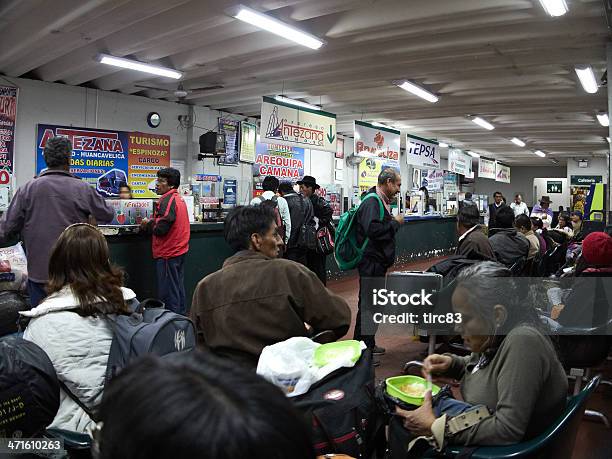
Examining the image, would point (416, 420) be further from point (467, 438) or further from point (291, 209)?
point (291, 209)

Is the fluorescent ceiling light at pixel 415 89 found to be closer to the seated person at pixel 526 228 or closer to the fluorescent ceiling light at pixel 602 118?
the seated person at pixel 526 228

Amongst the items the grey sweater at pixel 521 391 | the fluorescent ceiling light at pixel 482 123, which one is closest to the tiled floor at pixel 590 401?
the grey sweater at pixel 521 391

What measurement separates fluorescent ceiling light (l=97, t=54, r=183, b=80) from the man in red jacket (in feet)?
8.00

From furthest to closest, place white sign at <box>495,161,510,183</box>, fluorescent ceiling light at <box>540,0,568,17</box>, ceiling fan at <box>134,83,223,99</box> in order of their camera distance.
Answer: white sign at <box>495,161,510,183</box>, ceiling fan at <box>134,83,223,99</box>, fluorescent ceiling light at <box>540,0,568,17</box>

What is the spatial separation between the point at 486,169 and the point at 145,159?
12783 mm

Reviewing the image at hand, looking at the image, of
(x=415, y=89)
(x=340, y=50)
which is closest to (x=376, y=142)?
(x=415, y=89)

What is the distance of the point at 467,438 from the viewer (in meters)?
1.74

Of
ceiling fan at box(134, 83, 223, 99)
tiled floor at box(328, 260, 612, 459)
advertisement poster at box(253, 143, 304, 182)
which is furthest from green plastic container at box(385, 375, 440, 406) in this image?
advertisement poster at box(253, 143, 304, 182)

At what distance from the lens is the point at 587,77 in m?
7.65

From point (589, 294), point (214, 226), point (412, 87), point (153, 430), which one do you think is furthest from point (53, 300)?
point (412, 87)

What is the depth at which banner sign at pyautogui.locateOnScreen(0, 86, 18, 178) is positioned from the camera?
7.92m

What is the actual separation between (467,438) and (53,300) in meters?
1.52

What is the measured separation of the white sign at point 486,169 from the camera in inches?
725

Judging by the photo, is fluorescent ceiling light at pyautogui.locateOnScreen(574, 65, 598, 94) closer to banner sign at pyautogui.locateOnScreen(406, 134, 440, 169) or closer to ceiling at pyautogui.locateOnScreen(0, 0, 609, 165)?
ceiling at pyautogui.locateOnScreen(0, 0, 609, 165)
